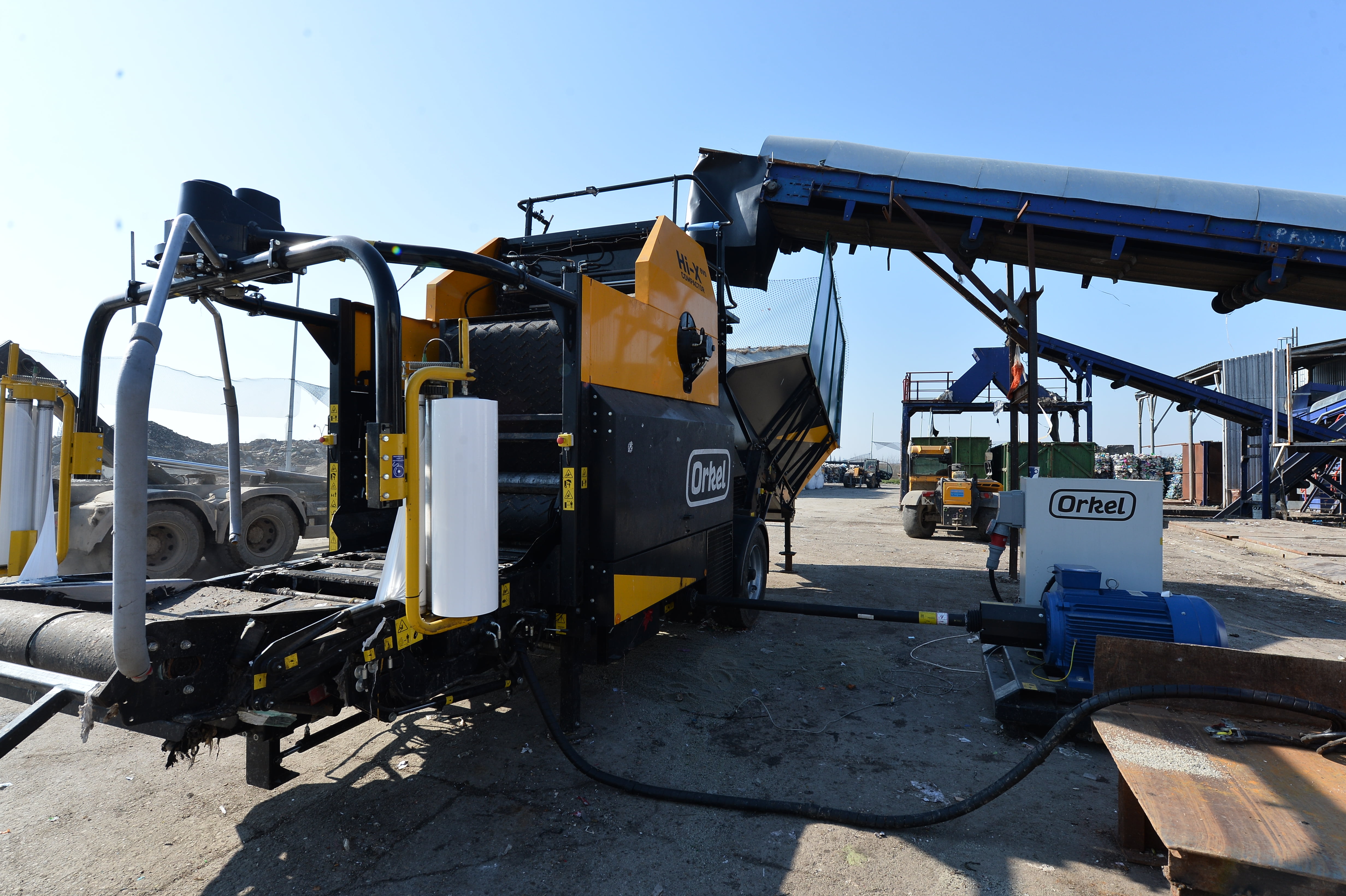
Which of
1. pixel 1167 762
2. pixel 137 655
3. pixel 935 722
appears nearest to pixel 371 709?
pixel 137 655

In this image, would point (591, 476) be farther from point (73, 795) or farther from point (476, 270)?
point (73, 795)

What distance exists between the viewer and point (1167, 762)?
8.04ft

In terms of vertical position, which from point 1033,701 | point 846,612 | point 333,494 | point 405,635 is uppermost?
point 333,494

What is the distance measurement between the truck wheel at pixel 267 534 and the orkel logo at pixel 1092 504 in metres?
8.47

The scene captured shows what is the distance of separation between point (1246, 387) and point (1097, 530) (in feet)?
82.4

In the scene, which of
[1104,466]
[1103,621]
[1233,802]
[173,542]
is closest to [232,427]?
[1233,802]

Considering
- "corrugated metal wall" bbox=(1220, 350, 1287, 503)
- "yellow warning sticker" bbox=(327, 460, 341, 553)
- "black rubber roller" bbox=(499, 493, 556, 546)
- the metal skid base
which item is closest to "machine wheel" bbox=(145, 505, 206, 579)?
"yellow warning sticker" bbox=(327, 460, 341, 553)

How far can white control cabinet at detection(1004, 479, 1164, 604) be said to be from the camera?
15.4 ft

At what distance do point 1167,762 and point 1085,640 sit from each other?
155 centimetres

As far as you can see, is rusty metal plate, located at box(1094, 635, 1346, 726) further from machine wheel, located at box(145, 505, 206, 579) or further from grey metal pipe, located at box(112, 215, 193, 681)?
machine wheel, located at box(145, 505, 206, 579)

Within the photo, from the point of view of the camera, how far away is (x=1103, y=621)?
3838mm

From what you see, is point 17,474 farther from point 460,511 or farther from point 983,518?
point 983,518

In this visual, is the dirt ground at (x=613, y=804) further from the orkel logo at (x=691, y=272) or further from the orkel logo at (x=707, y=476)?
the orkel logo at (x=691, y=272)

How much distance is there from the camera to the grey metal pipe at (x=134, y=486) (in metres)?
1.67
